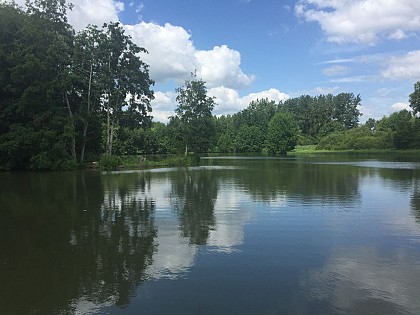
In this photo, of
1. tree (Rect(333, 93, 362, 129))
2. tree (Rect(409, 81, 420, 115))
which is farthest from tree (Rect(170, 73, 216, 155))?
tree (Rect(333, 93, 362, 129))

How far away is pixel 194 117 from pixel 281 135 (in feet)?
169

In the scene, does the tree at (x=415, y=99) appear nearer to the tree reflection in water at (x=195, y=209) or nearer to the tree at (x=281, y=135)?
the tree at (x=281, y=135)

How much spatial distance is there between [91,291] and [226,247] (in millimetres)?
3856

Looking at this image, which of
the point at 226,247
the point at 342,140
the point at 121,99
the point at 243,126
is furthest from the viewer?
the point at 243,126

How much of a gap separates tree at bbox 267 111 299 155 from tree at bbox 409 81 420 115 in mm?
31150

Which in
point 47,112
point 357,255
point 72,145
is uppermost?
point 47,112

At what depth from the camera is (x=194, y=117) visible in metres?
62.3

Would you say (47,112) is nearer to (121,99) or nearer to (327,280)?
(121,99)

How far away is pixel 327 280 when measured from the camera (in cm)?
725

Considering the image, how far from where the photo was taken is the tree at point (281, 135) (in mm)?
107500

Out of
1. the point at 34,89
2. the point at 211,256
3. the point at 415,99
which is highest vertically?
the point at 415,99

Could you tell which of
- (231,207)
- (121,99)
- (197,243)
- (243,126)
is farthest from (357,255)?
(243,126)

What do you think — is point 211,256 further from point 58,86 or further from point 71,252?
point 58,86

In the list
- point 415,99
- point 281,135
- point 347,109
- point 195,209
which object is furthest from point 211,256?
point 347,109
